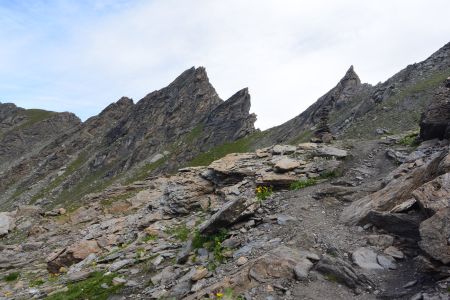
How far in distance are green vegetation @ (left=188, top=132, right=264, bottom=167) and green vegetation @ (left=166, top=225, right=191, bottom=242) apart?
166 feet

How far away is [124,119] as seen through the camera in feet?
375

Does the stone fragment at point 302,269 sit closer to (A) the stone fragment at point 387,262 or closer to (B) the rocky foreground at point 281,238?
(B) the rocky foreground at point 281,238

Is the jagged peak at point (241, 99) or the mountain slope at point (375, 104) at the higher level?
the jagged peak at point (241, 99)

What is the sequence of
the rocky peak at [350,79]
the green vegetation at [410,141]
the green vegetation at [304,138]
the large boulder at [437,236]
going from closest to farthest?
1. the large boulder at [437,236]
2. the green vegetation at [410,141]
3. the green vegetation at [304,138]
4. the rocky peak at [350,79]

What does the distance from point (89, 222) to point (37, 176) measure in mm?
86667

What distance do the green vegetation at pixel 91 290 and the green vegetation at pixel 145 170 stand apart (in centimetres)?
6487

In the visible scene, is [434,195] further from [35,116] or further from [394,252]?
[35,116]

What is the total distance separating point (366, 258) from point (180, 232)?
11358 mm

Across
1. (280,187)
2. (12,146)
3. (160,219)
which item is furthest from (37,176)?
(280,187)

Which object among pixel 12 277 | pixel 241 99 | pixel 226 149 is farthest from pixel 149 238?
pixel 241 99

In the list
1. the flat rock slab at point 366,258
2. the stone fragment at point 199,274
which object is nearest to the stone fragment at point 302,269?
the flat rock slab at point 366,258

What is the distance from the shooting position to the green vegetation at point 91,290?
1512 centimetres

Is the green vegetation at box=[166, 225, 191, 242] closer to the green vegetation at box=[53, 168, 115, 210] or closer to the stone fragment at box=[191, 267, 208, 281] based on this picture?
the stone fragment at box=[191, 267, 208, 281]

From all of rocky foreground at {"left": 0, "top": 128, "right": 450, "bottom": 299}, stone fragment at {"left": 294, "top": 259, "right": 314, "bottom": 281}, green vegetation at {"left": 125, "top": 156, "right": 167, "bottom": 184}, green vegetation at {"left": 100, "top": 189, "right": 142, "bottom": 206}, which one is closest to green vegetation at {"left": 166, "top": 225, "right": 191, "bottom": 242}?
rocky foreground at {"left": 0, "top": 128, "right": 450, "bottom": 299}
